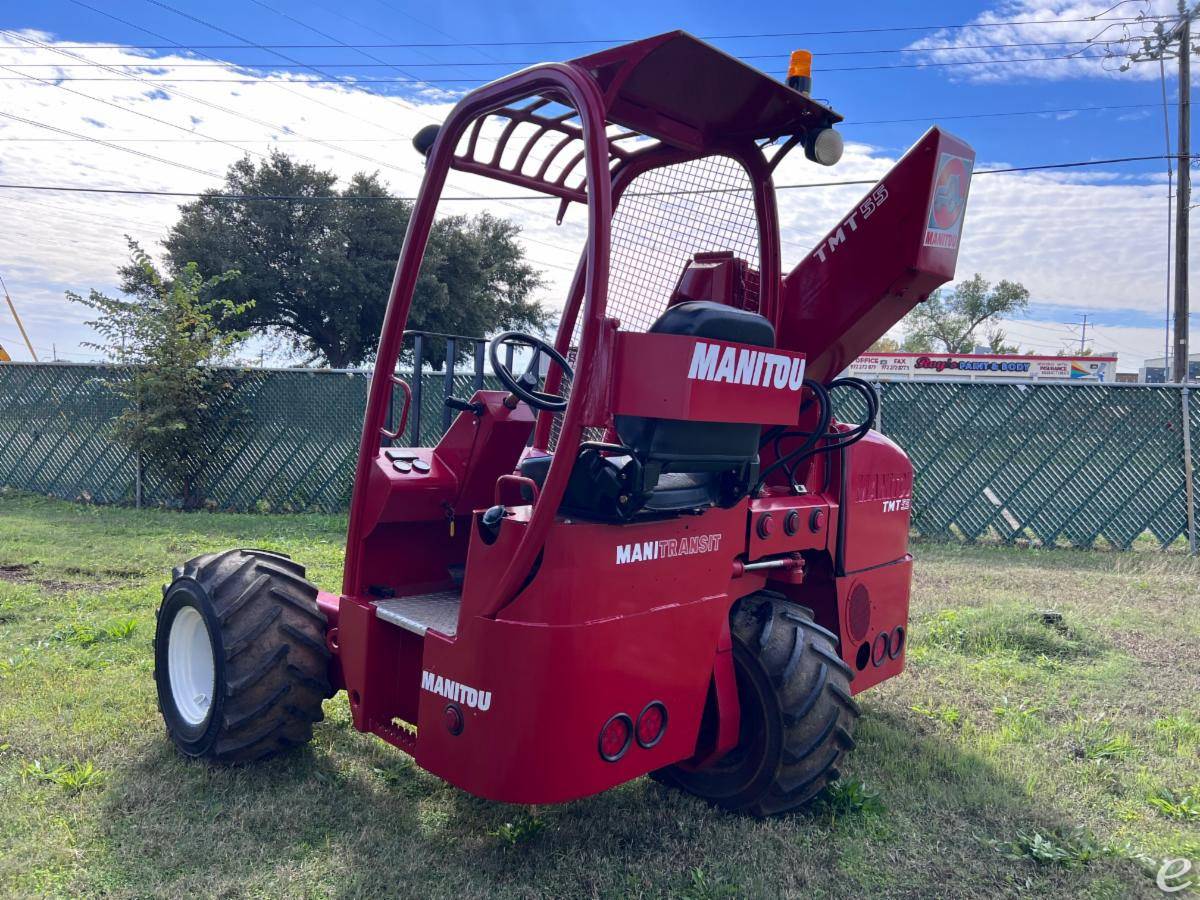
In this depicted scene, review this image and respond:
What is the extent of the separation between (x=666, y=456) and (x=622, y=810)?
4.76 ft

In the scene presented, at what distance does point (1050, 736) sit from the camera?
13.1ft

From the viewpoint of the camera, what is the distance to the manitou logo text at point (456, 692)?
2.51m

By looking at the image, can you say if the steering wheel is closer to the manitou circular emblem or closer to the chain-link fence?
the manitou circular emblem

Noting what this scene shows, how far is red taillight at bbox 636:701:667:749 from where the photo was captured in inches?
104

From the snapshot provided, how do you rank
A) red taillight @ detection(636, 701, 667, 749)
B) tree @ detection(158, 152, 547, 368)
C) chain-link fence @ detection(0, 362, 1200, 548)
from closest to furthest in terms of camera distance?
red taillight @ detection(636, 701, 667, 749) < chain-link fence @ detection(0, 362, 1200, 548) < tree @ detection(158, 152, 547, 368)

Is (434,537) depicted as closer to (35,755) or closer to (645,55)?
(35,755)

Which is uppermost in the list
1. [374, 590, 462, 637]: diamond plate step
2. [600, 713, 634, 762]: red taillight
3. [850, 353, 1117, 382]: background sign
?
[850, 353, 1117, 382]: background sign

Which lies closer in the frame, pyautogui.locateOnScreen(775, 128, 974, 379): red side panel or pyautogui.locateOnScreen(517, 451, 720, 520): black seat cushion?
pyautogui.locateOnScreen(517, 451, 720, 520): black seat cushion

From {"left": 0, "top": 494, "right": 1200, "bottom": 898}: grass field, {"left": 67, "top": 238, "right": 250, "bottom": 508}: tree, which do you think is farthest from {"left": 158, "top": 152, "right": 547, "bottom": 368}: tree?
{"left": 0, "top": 494, "right": 1200, "bottom": 898}: grass field

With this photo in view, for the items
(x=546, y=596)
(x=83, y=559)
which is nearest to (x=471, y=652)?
(x=546, y=596)

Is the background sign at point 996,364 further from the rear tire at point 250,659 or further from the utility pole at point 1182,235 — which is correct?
the rear tire at point 250,659

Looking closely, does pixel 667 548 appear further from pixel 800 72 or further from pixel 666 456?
pixel 800 72

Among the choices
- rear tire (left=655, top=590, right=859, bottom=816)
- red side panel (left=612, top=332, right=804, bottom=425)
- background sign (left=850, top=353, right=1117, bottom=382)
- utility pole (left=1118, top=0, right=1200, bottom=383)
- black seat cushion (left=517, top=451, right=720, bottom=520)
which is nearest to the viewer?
red side panel (left=612, top=332, right=804, bottom=425)

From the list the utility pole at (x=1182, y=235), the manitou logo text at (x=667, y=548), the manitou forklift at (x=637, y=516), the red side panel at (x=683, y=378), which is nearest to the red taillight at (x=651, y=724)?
the manitou forklift at (x=637, y=516)
